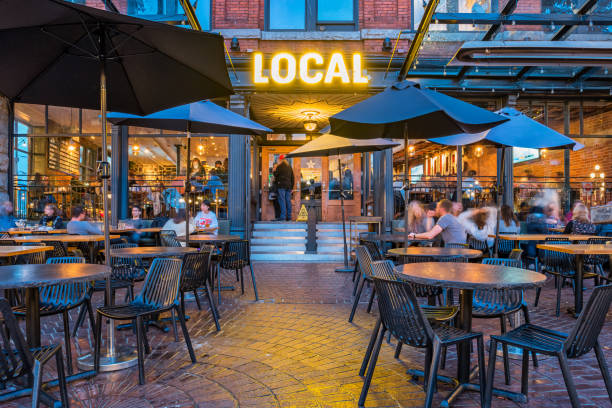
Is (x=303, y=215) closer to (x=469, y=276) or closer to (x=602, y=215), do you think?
(x=602, y=215)

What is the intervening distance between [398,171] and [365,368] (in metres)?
10.2

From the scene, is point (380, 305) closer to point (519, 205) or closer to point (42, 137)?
point (519, 205)

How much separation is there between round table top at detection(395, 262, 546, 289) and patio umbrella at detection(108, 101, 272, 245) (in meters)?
2.92

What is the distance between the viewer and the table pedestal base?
3287mm

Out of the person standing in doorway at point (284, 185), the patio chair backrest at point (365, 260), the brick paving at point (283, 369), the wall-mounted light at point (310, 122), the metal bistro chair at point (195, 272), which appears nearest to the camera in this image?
the brick paving at point (283, 369)

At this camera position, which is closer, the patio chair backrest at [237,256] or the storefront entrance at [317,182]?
the patio chair backrest at [237,256]

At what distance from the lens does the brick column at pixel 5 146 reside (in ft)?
34.7

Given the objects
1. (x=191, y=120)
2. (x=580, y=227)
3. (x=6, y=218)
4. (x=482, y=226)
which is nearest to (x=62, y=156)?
(x=6, y=218)

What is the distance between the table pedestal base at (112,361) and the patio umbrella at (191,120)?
2.06 meters

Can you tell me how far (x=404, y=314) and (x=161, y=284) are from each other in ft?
6.87

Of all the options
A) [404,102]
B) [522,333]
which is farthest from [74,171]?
[522,333]

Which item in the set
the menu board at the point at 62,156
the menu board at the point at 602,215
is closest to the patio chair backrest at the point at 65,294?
the menu board at the point at 62,156

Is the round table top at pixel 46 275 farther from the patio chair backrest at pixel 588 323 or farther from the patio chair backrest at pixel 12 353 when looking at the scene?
the patio chair backrest at pixel 588 323

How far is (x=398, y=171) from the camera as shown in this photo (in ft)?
41.8
